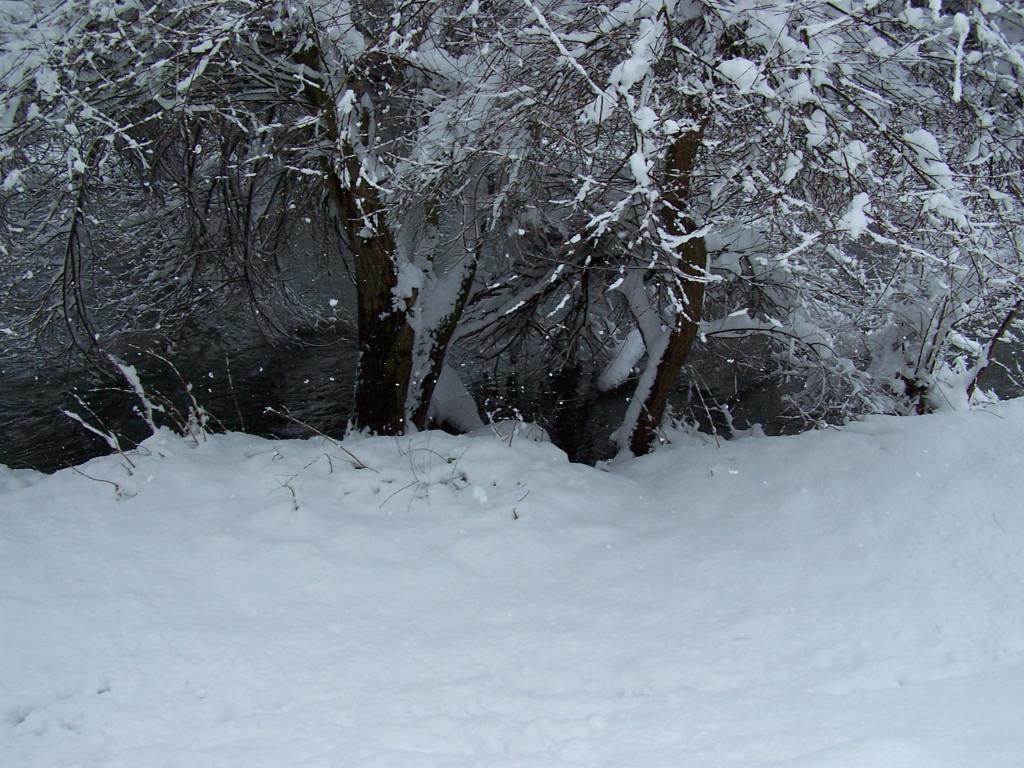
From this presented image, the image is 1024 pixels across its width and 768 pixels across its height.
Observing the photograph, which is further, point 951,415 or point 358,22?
point 358,22

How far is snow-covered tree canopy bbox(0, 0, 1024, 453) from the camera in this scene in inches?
177

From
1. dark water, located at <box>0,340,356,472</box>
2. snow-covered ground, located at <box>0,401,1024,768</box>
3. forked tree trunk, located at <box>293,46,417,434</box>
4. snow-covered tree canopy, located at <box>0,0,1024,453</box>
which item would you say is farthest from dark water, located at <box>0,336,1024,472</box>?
snow-covered ground, located at <box>0,401,1024,768</box>

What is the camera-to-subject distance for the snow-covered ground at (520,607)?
2896mm

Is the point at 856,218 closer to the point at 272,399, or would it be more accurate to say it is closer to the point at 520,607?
the point at 520,607

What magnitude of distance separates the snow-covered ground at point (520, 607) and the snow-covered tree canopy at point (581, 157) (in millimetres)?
1419

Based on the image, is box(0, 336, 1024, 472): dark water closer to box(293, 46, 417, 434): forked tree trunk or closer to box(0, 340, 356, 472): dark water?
box(0, 340, 356, 472): dark water

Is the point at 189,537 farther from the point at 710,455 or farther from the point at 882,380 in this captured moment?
the point at 882,380

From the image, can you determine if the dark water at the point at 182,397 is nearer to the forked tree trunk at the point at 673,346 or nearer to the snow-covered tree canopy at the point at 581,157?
the snow-covered tree canopy at the point at 581,157

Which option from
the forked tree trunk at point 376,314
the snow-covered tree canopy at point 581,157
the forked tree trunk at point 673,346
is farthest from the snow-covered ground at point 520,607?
the forked tree trunk at point 376,314

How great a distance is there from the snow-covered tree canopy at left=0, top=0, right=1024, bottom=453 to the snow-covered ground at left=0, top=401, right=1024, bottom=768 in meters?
1.42

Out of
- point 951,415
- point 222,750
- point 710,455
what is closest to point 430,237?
point 710,455

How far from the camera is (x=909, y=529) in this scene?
13.6ft

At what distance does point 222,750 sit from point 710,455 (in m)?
3.81

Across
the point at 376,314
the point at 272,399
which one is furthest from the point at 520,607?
the point at 272,399
